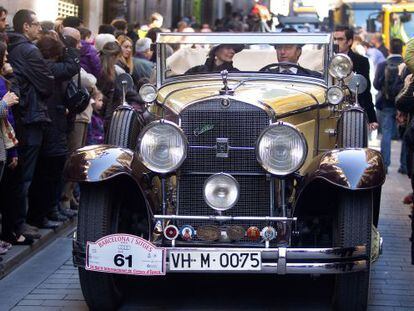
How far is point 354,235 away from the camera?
20.9 ft

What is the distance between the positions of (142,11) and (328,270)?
2070cm

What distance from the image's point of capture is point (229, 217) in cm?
656

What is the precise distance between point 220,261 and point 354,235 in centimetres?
86

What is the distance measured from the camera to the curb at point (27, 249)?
25.7 ft

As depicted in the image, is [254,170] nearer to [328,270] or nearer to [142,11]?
[328,270]

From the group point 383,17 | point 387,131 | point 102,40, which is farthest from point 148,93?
point 383,17

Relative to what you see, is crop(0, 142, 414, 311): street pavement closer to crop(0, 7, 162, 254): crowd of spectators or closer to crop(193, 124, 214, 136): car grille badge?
crop(0, 7, 162, 254): crowd of spectators

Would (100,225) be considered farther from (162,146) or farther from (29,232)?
(29,232)

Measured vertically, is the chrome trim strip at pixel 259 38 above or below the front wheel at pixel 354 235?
above

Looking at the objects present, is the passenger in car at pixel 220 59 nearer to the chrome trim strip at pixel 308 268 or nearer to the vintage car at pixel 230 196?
the vintage car at pixel 230 196

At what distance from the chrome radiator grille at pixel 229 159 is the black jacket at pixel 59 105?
2.58 meters

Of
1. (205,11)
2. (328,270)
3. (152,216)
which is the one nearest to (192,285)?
(152,216)

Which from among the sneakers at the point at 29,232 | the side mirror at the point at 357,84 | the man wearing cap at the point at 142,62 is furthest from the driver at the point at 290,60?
the man wearing cap at the point at 142,62

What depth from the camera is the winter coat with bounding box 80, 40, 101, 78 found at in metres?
10.6
